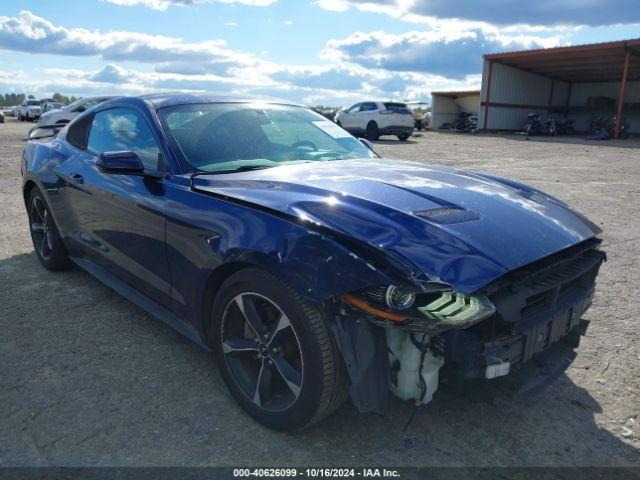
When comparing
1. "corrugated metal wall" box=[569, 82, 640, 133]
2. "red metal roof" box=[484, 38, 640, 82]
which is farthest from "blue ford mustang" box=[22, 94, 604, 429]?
"corrugated metal wall" box=[569, 82, 640, 133]

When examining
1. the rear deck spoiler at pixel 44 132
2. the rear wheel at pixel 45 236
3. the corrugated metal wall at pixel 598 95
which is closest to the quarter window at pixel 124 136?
the rear wheel at pixel 45 236

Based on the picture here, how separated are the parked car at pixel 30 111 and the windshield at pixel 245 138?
36022mm

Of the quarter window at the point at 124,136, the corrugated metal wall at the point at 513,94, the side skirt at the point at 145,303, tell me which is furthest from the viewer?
the corrugated metal wall at the point at 513,94

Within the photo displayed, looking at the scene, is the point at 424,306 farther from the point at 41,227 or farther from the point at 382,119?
the point at 382,119

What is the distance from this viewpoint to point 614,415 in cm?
251

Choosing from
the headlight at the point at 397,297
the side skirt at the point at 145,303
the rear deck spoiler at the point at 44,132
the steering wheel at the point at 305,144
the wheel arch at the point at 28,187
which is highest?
the steering wheel at the point at 305,144

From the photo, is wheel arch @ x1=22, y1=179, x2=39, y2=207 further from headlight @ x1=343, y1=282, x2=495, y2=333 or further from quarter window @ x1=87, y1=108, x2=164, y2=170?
headlight @ x1=343, y1=282, x2=495, y2=333

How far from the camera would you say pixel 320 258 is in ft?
6.55

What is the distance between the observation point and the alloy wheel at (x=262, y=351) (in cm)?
223

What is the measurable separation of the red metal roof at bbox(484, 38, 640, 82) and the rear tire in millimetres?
12154

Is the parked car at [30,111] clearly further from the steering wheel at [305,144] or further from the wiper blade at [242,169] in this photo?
the wiper blade at [242,169]

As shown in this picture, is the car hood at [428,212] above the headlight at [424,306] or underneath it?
above

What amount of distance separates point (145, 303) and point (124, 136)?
3.79 feet

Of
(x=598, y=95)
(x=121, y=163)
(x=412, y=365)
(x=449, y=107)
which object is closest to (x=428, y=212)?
(x=412, y=365)
